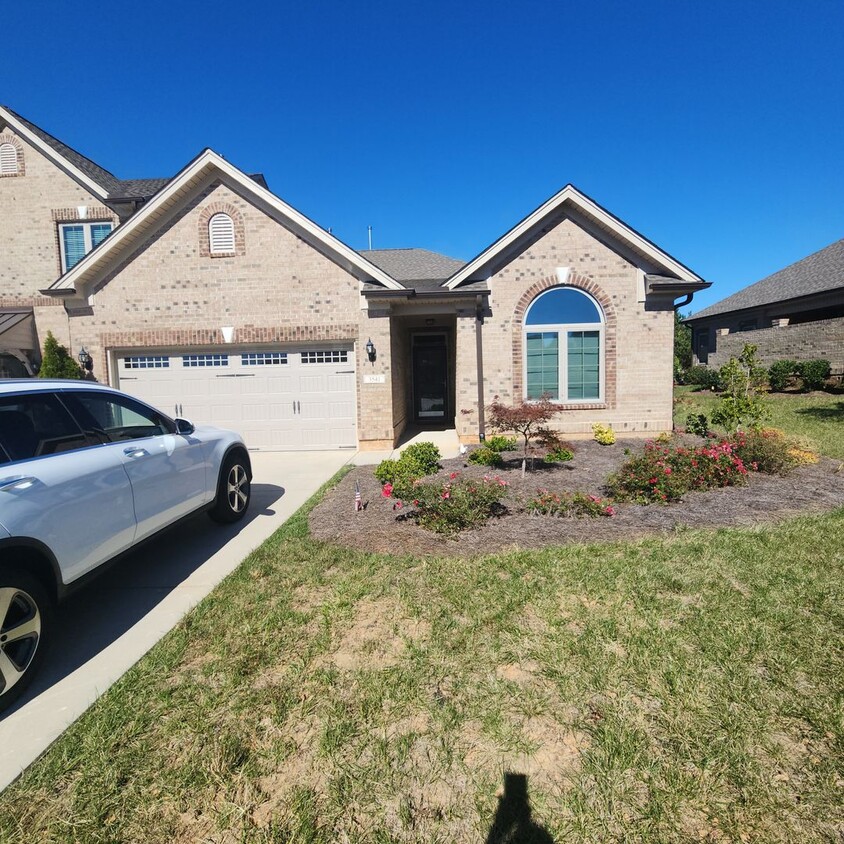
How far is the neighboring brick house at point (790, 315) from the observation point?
18375 mm

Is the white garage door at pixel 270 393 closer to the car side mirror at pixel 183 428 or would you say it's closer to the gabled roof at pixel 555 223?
the gabled roof at pixel 555 223

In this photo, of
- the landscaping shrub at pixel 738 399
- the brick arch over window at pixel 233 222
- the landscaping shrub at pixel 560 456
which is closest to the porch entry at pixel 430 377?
the brick arch over window at pixel 233 222

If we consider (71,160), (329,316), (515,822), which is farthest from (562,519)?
(71,160)

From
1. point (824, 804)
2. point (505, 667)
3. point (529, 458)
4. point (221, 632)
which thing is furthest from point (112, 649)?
point (529, 458)

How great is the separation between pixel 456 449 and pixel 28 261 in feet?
43.0

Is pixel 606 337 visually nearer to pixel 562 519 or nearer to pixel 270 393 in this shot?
pixel 562 519

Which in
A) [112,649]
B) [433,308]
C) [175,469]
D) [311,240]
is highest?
[311,240]

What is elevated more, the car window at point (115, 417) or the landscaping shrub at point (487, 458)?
the car window at point (115, 417)

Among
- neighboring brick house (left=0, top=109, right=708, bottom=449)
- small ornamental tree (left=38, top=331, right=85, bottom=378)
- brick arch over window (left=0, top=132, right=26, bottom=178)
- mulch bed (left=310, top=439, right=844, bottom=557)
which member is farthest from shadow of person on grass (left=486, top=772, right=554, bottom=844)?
brick arch over window (left=0, top=132, right=26, bottom=178)

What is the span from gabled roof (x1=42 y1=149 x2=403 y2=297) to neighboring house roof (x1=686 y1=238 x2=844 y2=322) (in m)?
20.1

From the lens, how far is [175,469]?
4.66 meters

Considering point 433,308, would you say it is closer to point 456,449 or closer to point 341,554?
point 456,449

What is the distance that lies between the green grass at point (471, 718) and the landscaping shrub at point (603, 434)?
655cm

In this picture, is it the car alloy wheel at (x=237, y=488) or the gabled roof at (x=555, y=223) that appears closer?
the car alloy wheel at (x=237, y=488)
